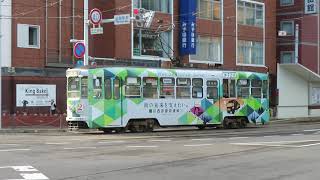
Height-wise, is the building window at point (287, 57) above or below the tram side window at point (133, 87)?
above

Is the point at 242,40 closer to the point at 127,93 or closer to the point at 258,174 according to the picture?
the point at 127,93

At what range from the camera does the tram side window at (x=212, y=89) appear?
32.4 m

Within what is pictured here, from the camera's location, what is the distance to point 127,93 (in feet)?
94.8

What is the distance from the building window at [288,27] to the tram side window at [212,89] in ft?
96.0

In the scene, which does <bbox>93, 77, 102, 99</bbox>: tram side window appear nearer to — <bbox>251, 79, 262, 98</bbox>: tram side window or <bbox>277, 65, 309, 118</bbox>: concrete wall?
<bbox>251, 79, 262, 98</bbox>: tram side window

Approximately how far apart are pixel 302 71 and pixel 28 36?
25.9 m

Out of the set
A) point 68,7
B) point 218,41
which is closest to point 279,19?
point 218,41

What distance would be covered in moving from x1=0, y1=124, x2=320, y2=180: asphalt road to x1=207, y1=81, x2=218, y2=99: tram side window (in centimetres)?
975

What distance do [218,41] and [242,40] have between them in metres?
3.36

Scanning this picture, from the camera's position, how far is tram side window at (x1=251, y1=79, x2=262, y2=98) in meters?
35.0

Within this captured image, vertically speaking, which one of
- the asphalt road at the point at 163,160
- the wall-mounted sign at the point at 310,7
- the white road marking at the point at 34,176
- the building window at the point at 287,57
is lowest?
the asphalt road at the point at 163,160

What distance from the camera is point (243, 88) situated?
34.4m

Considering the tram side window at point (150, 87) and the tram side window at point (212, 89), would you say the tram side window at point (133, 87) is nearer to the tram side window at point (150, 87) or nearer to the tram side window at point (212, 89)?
the tram side window at point (150, 87)

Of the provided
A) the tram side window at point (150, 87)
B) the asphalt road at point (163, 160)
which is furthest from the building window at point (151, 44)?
the asphalt road at point (163, 160)
